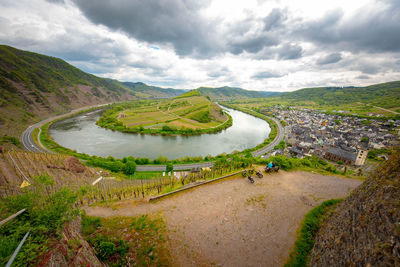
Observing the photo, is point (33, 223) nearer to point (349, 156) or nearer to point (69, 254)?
point (69, 254)

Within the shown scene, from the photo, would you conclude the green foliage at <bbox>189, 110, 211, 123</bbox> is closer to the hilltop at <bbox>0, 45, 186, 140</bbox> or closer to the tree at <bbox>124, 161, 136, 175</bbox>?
the tree at <bbox>124, 161, 136, 175</bbox>

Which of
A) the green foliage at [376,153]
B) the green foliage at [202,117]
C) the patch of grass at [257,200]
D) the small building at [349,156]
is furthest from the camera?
the green foliage at [202,117]

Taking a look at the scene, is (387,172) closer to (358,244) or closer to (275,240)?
(358,244)

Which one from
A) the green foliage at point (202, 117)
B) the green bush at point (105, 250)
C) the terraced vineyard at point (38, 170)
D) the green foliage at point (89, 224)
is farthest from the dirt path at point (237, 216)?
the green foliage at point (202, 117)

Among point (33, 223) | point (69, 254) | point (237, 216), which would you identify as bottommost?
point (237, 216)

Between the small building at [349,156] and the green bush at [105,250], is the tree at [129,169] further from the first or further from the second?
the small building at [349,156]

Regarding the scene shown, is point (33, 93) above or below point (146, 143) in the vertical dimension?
above

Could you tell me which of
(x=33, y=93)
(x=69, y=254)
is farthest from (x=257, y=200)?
(x=33, y=93)
